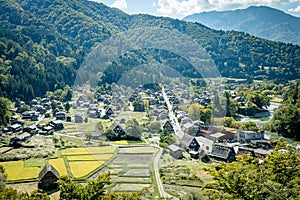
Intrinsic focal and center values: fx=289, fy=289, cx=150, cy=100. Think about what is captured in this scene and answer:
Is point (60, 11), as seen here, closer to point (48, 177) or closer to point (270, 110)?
Answer: point (270, 110)

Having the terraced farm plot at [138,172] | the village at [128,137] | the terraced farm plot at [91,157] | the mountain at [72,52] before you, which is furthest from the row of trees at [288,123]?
the terraced farm plot at [91,157]

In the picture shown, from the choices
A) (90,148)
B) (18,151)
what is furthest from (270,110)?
(18,151)

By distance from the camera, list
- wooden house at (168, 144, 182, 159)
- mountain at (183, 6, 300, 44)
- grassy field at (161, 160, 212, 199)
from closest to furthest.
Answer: grassy field at (161, 160, 212, 199) < wooden house at (168, 144, 182, 159) < mountain at (183, 6, 300, 44)

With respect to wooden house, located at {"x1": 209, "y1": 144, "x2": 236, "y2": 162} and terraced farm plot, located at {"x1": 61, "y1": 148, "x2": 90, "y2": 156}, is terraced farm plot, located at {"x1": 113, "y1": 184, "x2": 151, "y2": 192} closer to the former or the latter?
terraced farm plot, located at {"x1": 61, "y1": 148, "x2": 90, "y2": 156}

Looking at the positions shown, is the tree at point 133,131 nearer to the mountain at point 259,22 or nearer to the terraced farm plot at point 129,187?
the terraced farm plot at point 129,187

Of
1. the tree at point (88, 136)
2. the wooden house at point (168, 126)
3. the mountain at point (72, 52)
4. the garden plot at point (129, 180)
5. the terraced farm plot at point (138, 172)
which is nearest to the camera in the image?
the garden plot at point (129, 180)

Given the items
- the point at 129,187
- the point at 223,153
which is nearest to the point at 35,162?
the point at 129,187

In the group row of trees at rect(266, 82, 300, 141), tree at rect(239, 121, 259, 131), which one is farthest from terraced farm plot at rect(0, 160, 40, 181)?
row of trees at rect(266, 82, 300, 141)
